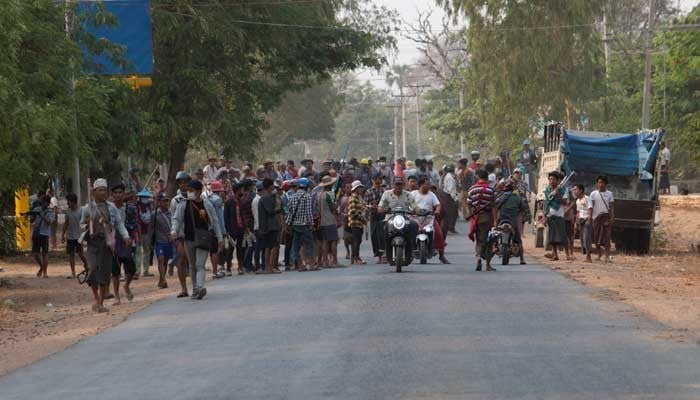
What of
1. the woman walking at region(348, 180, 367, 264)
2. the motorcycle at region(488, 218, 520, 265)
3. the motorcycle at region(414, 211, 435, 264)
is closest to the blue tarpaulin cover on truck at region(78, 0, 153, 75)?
the woman walking at region(348, 180, 367, 264)

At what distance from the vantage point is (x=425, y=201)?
22.7 m

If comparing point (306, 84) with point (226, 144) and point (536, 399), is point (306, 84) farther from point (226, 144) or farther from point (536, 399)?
point (536, 399)

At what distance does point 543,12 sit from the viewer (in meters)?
50.2

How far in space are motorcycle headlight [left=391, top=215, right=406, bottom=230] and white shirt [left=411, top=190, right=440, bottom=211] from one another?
1205 mm

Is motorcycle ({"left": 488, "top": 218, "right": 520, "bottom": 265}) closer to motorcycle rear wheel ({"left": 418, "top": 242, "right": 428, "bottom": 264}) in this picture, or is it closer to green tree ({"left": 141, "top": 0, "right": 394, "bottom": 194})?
motorcycle rear wheel ({"left": 418, "top": 242, "right": 428, "bottom": 264})

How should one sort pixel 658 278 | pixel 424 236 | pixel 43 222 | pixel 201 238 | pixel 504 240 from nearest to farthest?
pixel 201 238
pixel 424 236
pixel 658 278
pixel 504 240
pixel 43 222

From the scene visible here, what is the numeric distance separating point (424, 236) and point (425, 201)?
0.91 m

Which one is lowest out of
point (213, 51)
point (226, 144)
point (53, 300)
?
point (53, 300)

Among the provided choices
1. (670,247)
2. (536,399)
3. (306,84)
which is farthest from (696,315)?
(306,84)

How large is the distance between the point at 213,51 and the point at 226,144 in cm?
362

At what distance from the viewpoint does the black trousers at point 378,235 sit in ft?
79.5

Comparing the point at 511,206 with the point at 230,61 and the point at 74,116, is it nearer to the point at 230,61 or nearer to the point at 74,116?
the point at 74,116

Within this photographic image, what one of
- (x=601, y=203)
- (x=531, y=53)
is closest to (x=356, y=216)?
(x=601, y=203)

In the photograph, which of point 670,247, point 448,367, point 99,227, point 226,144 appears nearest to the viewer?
point 448,367
